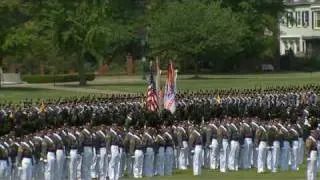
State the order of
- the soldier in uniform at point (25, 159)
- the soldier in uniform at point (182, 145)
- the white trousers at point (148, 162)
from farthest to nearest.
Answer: the soldier in uniform at point (182, 145) → the white trousers at point (148, 162) → the soldier in uniform at point (25, 159)

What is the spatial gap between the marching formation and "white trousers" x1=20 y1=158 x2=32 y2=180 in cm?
3

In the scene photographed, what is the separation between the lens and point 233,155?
28.1 metres

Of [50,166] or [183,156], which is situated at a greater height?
[50,166]

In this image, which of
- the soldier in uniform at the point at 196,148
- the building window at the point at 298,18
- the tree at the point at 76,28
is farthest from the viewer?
the building window at the point at 298,18

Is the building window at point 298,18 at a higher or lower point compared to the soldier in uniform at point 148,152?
higher

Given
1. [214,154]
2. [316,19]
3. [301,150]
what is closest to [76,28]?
[214,154]

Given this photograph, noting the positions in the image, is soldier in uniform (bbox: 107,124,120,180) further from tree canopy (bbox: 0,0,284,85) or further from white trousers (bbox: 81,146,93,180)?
tree canopy (bbox: 0,0,284,85)

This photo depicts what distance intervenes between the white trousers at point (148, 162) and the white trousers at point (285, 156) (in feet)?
14.7

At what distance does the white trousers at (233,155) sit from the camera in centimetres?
2811

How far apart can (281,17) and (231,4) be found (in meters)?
10.9

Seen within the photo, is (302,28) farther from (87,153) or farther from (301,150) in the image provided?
(87,153)

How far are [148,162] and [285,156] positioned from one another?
15.5 ft

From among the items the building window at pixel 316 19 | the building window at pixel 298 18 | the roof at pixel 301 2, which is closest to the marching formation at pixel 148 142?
the building window at pixel 316 19

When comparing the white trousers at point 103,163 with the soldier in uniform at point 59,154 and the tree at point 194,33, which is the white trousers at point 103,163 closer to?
the soldier in uniform at point 59,154
